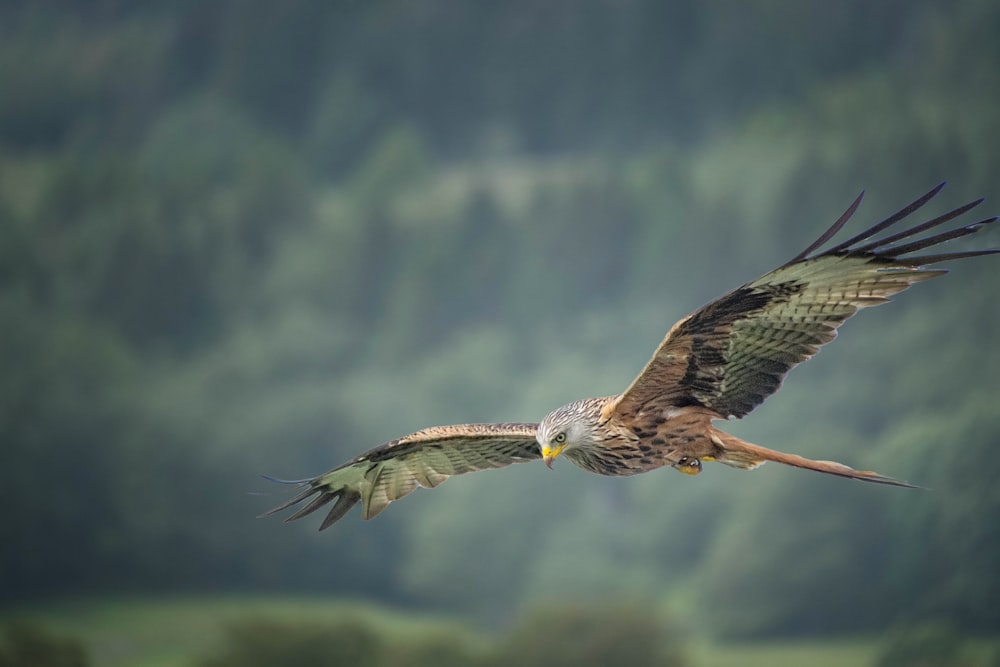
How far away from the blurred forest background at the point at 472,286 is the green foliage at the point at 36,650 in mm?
4160

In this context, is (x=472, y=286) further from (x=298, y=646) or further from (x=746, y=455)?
(x=746, y=455)

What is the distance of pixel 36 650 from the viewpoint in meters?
29.2

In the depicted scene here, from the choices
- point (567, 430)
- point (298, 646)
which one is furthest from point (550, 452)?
point (298, 646)

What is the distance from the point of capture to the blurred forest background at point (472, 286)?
31.9 metres

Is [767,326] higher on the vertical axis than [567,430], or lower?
higher

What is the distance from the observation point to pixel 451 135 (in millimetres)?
42812

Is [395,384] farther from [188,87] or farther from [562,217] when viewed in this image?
[188,87]

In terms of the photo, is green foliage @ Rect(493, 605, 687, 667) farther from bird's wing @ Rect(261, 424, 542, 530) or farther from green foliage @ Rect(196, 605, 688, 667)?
bird's wing @ Rect(261, 424, 542, 530)

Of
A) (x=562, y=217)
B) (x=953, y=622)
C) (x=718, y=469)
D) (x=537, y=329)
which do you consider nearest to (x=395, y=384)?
(x=537, y=329)

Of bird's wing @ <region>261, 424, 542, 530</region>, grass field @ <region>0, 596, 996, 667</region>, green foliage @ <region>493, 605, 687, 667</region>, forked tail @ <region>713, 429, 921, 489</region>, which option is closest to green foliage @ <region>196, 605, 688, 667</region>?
green foliage @ <region>493, 605, 687, 667</region>

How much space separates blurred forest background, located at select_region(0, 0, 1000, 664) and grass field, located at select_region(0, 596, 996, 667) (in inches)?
21.1

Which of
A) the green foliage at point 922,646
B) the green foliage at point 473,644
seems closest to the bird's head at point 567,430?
the green foliage at point 473,644

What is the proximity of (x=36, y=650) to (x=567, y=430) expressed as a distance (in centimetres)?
2569

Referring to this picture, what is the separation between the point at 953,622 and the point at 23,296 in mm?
30792
